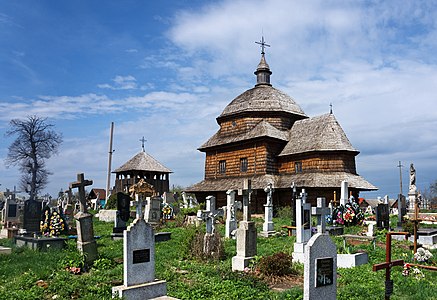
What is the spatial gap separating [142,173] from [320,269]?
3874 cm

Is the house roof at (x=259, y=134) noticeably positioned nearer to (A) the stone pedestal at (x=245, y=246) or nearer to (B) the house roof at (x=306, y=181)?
(B) the house roof at (x=306, y=181)

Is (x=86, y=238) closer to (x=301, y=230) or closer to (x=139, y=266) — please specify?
(x=139, y=266)

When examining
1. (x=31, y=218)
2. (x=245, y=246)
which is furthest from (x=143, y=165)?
(x=245, y=246)

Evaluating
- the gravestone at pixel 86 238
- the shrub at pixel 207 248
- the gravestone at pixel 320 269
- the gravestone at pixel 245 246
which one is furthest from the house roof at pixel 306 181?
the gravestone at pixel 320 269

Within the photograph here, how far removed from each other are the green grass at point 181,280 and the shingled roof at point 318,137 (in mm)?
17902

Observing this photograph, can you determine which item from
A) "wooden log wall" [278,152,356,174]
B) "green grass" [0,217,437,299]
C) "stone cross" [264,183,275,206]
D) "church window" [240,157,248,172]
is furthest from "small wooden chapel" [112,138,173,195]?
"green grass" [0,217,437,299]

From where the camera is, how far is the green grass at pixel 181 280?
7.64 m

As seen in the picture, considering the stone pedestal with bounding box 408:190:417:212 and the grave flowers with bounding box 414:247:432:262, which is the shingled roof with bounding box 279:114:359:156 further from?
the grave flowers with bounding box 414:247:432:262

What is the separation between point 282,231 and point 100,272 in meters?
10.7

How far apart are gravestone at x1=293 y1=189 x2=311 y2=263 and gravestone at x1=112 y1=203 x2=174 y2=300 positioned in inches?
192

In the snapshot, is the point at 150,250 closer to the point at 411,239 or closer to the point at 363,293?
the point at 363,293

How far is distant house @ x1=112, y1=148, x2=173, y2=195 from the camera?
42.6 meters

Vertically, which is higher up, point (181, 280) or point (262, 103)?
point (262, 103)

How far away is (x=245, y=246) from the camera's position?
1045 centimetres
